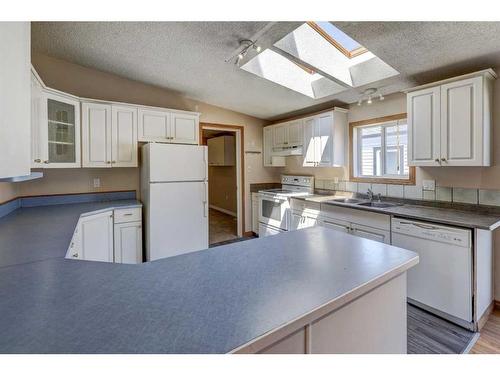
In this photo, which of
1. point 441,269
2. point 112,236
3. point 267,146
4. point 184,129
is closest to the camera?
point 441,269

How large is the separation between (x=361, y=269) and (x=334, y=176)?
302 centimetres

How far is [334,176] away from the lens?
154 inches

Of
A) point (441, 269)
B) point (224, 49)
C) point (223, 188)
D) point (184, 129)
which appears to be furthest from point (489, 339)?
point (223, 188)

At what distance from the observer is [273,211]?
418 centimetres

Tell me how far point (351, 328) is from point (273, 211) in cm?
323

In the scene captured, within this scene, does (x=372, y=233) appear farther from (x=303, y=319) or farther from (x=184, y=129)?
(x=184, y=129)

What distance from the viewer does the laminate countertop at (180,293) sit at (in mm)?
620

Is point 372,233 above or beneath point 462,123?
beneath

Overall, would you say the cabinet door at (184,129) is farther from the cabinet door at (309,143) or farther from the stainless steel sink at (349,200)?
the stainless steel sink at (349,200)

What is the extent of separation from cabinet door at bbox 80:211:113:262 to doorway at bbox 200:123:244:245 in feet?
6.10

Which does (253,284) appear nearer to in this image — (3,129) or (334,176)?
(3,129)

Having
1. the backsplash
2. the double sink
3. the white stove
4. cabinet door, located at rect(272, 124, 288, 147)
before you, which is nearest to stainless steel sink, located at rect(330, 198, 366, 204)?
the double sink
